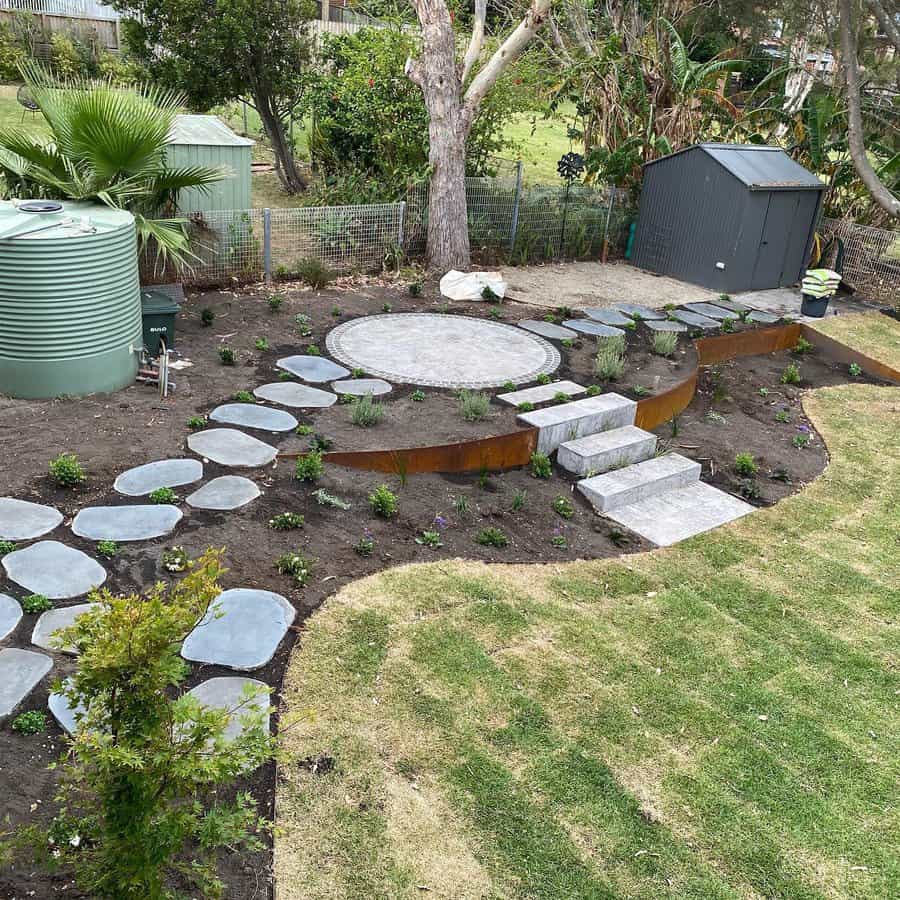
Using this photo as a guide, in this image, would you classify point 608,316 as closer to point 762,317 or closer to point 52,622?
point 762,317

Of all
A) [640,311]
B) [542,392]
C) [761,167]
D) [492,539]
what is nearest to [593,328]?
[640,311]

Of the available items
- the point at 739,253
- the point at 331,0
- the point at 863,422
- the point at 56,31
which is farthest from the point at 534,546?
the point at 331,0

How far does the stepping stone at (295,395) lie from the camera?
22.4 ft

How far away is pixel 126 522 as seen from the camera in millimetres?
4871

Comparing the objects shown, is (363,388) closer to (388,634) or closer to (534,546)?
(534,546)

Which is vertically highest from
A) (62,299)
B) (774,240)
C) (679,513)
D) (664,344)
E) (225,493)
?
(774,240)

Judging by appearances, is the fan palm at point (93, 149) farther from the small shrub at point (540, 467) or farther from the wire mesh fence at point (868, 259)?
the wire mesh fence at point (868, 259)

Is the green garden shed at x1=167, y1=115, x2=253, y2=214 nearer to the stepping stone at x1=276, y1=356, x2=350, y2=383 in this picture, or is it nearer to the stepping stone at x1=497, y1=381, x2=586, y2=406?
the stepping stone at x1=276, y1=356, x2=350, y2=383

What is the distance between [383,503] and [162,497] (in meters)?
1.37

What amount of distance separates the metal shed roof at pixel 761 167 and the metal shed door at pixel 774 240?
0.17 meters

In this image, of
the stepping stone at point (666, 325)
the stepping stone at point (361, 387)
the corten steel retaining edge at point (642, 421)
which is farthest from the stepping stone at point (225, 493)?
the stepping stone at point (666, 325)

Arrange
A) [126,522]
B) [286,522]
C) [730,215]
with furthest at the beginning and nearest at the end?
[730,215] → [286,522] → [126,522]

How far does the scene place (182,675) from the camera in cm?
237

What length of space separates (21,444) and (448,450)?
9.66 ft
